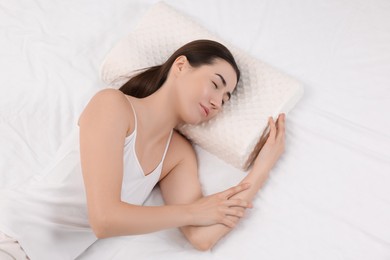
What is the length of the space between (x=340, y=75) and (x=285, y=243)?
66 centimetres

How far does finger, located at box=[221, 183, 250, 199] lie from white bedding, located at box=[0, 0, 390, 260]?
89 mm

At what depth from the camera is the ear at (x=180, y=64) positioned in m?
A: 1.48

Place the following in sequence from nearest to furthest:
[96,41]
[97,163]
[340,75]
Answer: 1. [97,163]
2. [340,75]
3. [96,41]

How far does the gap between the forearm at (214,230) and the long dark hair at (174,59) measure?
34cm

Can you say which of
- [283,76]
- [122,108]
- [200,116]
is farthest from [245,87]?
[122,108]

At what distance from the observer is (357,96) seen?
162 cm

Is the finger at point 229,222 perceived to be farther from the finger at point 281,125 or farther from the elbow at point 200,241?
the finger at point 281,125

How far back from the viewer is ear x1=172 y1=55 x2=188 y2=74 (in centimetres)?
148

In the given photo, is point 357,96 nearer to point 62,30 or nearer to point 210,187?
point 210,187

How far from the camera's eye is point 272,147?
1.49 m

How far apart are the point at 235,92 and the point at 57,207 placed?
27.3 inches

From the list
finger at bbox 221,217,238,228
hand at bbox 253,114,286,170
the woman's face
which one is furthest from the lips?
finger at bbox 221,217,238,228

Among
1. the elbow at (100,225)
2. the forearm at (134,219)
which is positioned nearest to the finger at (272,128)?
the forearm at (134,219)

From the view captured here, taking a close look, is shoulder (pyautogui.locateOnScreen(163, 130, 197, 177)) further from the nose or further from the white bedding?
the nose
